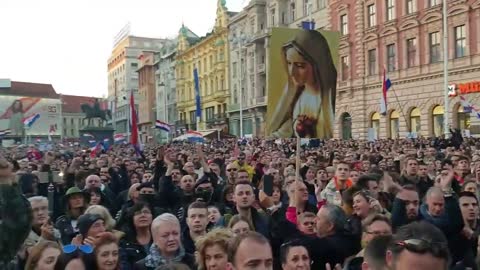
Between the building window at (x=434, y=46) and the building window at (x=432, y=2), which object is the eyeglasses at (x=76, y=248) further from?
the building window at (x=432, y=2)

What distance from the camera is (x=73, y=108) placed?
13212 cm

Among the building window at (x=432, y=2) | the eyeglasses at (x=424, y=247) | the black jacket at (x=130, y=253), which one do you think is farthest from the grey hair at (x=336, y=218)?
the building window at (x=432, y=2)

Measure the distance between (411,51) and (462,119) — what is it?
6.50 m

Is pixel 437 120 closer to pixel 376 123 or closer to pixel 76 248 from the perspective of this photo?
pixel 376 123

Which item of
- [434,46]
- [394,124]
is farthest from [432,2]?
[394,124]

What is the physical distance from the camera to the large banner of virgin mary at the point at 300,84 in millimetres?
7902

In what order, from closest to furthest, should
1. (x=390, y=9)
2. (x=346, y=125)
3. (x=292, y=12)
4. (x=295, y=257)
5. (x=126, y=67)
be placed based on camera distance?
(x=295, y=257) → (x=390, y=9) → (x=346, y=125) → (x=292, y=12) → (x=126, y=67)

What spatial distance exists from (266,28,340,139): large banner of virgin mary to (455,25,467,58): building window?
1050 inches

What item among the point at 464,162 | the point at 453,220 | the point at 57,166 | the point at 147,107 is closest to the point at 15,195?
the point at 453,220

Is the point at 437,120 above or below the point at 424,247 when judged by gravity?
above

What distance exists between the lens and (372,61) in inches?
1578

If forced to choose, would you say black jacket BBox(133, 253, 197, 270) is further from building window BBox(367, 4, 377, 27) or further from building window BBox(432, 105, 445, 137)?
building window BBox(367, 4, 377, 27)

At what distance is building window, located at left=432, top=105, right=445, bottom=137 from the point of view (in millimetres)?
33709

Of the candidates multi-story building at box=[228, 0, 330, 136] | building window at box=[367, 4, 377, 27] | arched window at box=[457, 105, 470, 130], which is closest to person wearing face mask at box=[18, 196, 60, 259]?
arched window at box=[457, 105, 470, 130]
